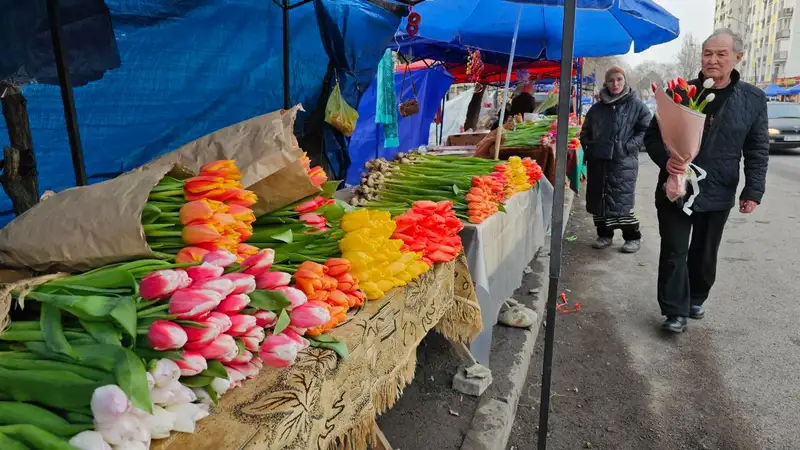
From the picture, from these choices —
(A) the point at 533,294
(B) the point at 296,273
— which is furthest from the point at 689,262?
(B) the point at 296,273

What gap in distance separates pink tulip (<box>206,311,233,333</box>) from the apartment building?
2731 inches

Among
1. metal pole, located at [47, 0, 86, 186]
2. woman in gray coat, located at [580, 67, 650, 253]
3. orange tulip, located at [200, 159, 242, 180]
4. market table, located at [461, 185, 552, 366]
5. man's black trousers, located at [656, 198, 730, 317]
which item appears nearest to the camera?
orange tulip, located at [200, 159, 242, 180]

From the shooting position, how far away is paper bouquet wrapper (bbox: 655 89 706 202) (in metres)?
3.30

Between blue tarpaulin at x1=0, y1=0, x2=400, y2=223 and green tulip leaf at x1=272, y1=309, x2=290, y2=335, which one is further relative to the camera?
blue tarpaulin at x1=0, y1=0, x2=400, y2=223

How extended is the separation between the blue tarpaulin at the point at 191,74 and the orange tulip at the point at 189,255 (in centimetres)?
153

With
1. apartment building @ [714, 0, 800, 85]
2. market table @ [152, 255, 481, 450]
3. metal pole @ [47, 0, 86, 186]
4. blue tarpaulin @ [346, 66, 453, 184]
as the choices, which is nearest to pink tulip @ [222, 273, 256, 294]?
market table @ [152, 255, 481, 450]

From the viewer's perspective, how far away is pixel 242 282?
130 cm

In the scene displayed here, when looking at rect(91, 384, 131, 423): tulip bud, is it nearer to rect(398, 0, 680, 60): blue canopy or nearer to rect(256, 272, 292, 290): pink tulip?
rect(256, 272, 292, 290): pink tulip

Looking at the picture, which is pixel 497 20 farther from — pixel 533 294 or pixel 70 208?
pixel 70 208

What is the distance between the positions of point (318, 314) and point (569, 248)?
5.87 metres

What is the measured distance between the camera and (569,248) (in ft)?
22.1

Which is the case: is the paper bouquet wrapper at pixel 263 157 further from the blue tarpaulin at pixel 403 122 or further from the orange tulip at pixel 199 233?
the blue tarpaulin at pixel 403 122

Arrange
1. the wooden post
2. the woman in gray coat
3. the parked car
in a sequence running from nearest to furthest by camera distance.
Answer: the wooden post
the woman in gray coat
the parked car

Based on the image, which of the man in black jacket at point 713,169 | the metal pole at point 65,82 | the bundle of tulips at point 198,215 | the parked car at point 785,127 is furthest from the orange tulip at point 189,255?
the parked car at point 785,127
